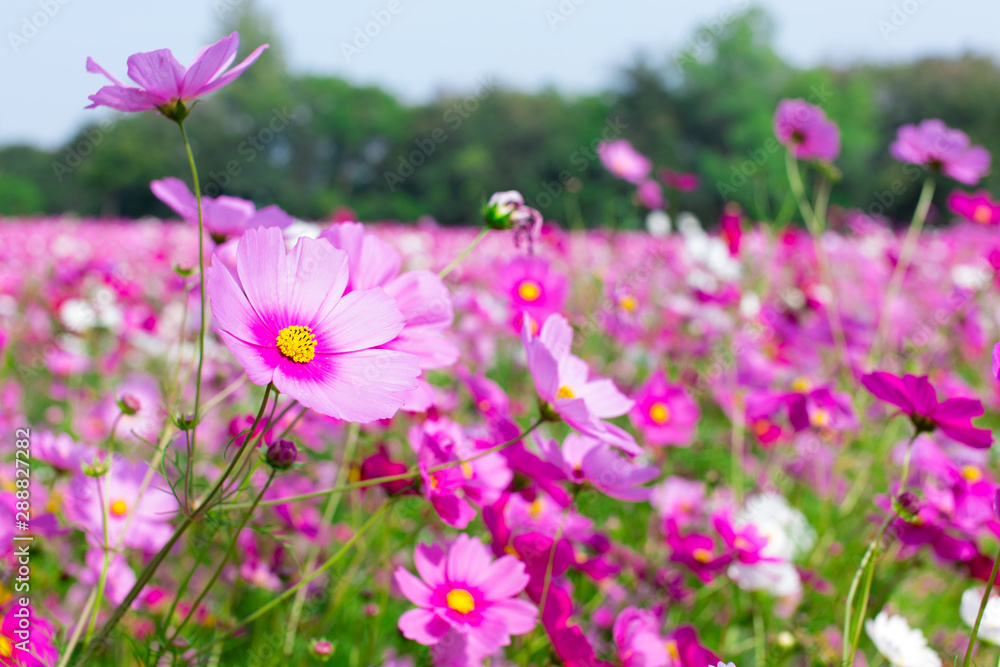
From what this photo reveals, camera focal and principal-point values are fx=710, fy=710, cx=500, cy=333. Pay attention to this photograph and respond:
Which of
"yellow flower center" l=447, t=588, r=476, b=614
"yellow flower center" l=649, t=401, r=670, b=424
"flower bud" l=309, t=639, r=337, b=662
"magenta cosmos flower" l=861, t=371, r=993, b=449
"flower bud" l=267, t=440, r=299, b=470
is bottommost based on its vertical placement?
"yellow flower center" l=649, t=401, r=670, b=424

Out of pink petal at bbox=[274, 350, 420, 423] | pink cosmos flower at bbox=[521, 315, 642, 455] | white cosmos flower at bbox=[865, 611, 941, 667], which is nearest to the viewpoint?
pink petal at bbox=[274, 350, 420, 423]

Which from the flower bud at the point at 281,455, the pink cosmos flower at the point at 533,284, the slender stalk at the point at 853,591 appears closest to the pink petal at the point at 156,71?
the flower bud at the point at 281,455

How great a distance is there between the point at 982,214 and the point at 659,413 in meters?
0.88

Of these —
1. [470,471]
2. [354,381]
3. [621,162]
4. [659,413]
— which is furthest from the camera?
[621,162]

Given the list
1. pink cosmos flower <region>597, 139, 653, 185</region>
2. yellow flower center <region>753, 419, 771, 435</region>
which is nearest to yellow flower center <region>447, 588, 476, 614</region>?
yellow flower center <region>753, 419, 771, 435</region>

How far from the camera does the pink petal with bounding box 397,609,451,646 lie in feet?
1.80

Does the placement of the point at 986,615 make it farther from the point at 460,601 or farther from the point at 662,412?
the point at 460,601

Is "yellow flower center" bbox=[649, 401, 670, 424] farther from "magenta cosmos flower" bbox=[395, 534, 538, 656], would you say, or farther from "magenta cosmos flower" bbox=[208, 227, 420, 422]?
"magenta cosmos flower" bbox=[208, 227, 420, 422]

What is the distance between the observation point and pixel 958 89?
1856 cm

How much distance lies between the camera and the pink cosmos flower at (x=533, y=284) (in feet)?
3.77

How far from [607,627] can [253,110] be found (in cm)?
2245

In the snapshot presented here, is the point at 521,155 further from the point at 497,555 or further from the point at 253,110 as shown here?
the point at 497,555

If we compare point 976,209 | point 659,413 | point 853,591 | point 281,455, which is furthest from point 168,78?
point 976,209

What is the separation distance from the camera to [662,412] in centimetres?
128
